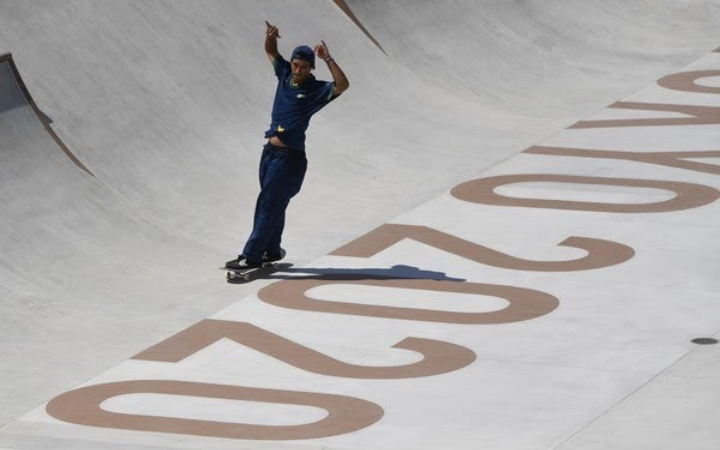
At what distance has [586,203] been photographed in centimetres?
1517

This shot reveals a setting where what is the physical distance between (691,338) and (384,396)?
88.3 inches

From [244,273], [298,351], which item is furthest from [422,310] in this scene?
[244,273]

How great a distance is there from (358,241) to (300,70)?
5.97 ft

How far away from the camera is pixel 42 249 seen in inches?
517

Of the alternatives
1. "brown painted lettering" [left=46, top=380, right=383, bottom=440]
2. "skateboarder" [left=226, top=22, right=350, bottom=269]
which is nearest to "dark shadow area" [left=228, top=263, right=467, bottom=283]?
"skateboarder" [left=226, top=22, right=350, bottom=269]

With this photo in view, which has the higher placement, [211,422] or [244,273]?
[244,273]

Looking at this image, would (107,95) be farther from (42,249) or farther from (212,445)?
(212,445)

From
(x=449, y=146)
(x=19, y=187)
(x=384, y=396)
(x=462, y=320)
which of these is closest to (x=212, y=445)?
(x=384, y=396)

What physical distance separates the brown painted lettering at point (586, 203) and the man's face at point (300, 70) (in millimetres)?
2765

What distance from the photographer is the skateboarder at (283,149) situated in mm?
13094

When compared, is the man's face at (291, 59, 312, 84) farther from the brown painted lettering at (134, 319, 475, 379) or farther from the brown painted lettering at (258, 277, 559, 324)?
the brown painted lettering at (134, 319, 475, 379)

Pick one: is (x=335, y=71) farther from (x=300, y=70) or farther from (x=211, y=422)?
(x=211, y=422)

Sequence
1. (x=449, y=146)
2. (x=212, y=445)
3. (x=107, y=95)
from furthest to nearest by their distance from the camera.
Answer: (x=449, y=146) → (x=107, y=95) → (x=212, y=445)

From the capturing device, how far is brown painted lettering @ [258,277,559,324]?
12406 millimetres
